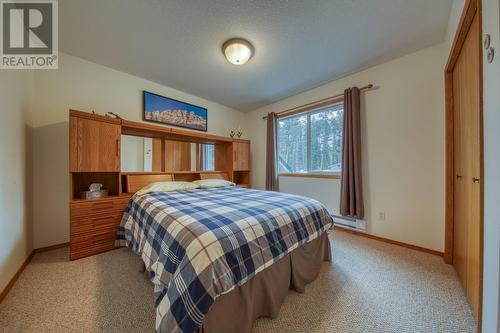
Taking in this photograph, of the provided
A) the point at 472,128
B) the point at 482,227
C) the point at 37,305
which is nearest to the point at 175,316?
the point at 37,305

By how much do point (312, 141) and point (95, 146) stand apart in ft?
10.7

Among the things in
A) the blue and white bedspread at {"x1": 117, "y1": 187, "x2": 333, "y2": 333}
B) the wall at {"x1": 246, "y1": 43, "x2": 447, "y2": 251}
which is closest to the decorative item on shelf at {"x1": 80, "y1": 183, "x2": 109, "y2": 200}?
the blue and white bedspread at {"x1": 117, "y1": 187, "x2": 333, "y2": 333}

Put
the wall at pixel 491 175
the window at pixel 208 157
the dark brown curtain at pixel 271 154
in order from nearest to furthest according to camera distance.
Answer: the wall at pixel 491 175 < the window at pixel 208 157 < the dark brown curtain at pixel 271 154

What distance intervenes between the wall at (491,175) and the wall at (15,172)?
315 centimetres

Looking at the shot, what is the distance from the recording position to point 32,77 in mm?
2088

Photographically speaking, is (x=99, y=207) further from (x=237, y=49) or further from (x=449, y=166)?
(x=449, y=166)

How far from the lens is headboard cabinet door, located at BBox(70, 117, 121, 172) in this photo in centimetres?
203

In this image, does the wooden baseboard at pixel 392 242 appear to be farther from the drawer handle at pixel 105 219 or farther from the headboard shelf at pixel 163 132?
the drawer handle at pixel 105 219

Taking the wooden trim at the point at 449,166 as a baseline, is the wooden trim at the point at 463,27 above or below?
above

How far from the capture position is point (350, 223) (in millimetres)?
2770

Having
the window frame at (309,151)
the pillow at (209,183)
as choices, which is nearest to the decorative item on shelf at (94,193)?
the pillow at (209,183)

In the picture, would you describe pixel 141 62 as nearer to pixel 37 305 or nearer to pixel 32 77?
pixel 32 77

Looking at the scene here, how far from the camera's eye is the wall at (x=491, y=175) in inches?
32.1

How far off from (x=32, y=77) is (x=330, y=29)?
3419 mm
